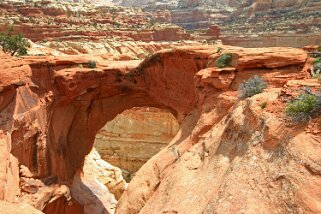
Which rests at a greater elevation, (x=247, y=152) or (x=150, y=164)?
(x=247, y=152)

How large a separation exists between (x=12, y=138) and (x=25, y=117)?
1.22m

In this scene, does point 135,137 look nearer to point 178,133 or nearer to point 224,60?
point 178,133

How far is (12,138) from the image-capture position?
17.3 meters

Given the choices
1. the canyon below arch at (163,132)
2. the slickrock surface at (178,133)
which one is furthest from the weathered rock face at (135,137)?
the slickrock surface at (178,133)

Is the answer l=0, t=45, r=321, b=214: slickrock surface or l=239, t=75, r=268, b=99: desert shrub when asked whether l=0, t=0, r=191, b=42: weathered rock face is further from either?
l=239, t=75, r=268, b=99: desert shrub

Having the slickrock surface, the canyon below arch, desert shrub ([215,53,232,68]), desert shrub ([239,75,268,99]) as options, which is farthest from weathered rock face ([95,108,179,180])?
desert shrub ([239,75,268,99])

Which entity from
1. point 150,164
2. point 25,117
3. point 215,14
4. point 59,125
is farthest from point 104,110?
point 215,14

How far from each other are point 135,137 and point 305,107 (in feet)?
86.6

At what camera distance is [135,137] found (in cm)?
3359

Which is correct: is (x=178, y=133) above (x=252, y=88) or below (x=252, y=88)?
below

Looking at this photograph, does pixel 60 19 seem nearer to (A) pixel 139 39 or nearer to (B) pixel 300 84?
(A) pixel 139 39

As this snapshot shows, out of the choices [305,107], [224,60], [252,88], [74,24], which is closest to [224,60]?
[224,60]

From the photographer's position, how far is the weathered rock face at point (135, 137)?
32.9 metres

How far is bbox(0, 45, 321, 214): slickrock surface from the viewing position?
7.57 m
